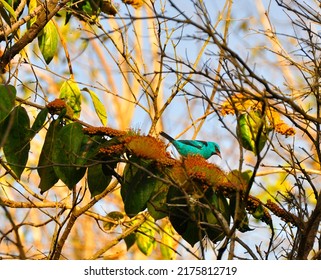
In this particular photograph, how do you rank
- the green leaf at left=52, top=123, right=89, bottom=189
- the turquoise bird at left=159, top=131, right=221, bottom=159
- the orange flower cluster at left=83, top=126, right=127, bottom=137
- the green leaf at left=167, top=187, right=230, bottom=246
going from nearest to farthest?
the green leaf at left=167, top=187, right=230, bottom=246 → the green leaf at left=52, top=123, right=89, bottom=189 → the orange flower cluster at left=83, top=126, right=127, bottom=137 → the turquoise bird at left=159, top=131, right=221, bottom=159

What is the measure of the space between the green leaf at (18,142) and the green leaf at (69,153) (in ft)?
0.29

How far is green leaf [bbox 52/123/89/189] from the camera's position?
2.07 meters

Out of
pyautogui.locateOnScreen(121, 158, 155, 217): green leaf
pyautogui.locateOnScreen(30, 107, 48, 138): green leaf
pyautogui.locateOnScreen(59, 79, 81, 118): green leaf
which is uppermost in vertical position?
pyautogui.locateOnScreen(59, 79, 81, 118): green leaf

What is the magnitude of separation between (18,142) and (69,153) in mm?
169

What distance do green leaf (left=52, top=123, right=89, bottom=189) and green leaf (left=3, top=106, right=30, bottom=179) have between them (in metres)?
0.09

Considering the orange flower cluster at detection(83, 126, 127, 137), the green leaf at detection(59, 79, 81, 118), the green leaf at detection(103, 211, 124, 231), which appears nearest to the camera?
the orange flower cluster at detection(83, 126, 127, 137)

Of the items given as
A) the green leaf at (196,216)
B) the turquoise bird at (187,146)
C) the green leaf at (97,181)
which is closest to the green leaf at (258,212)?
the green leaf at (196,216)

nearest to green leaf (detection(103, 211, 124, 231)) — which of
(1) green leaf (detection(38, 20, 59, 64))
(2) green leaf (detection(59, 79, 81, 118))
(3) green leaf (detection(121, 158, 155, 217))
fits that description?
(2) green leaf (detection(59, 79, 81, 118))

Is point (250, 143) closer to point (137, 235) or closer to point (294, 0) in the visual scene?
point (294, 0)

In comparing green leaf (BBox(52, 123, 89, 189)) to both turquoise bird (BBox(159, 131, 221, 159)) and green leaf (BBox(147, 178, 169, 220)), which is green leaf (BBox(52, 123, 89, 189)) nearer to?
green leaf (BBox(147, 178, 169, 220))

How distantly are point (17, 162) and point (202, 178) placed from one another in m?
0.54

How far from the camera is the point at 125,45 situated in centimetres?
296

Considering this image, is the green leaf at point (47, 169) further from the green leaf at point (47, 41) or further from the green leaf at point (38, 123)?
the green leaf at point (47, 41)

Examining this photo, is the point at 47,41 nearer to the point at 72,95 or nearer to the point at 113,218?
the point at 72,95
